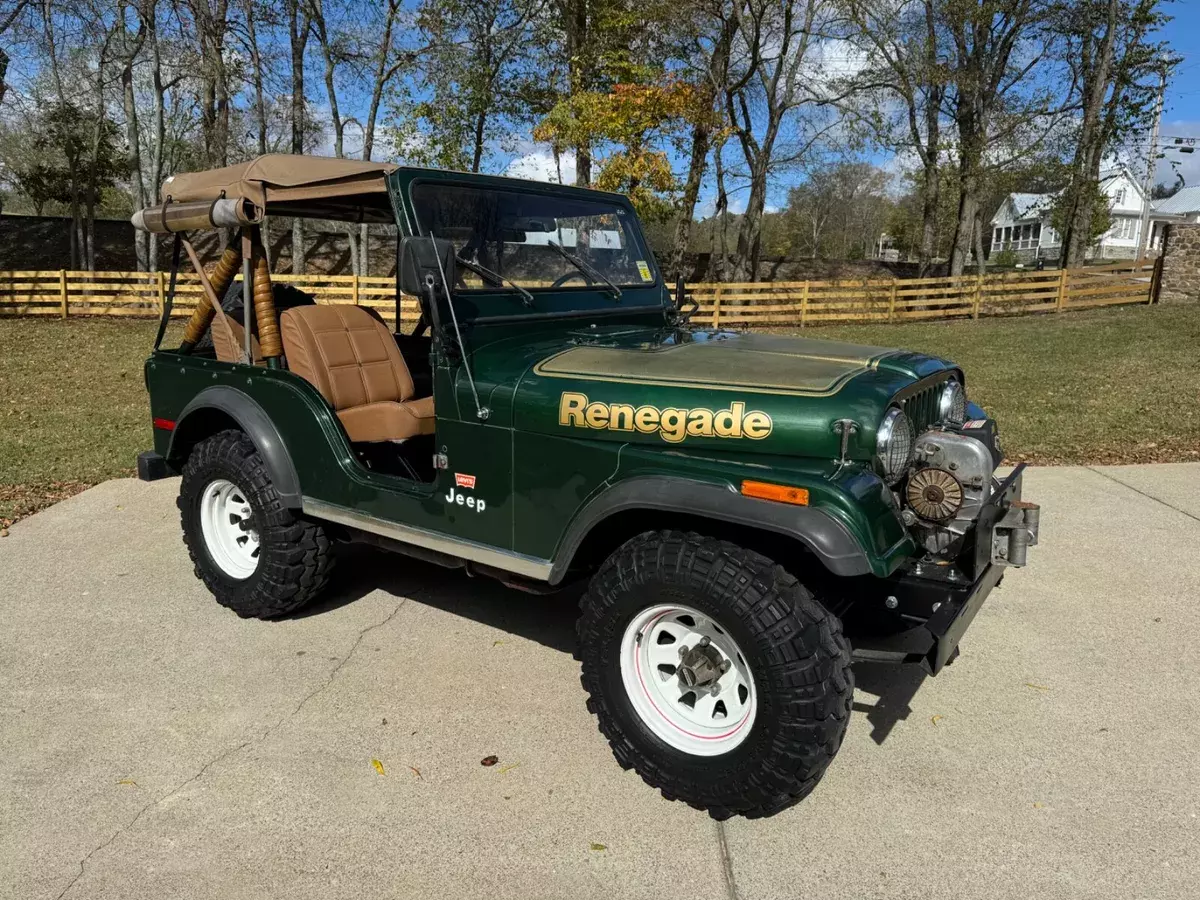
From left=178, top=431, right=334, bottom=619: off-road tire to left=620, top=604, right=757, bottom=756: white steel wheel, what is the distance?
5.88 ft

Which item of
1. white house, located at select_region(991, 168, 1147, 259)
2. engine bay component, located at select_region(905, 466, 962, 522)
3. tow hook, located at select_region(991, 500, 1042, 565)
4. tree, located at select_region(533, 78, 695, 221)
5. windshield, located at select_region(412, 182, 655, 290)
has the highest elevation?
white house, located at select_region(991, 168, 1147, 259)

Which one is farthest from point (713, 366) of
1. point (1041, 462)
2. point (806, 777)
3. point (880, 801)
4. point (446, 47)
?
point (446, 47)

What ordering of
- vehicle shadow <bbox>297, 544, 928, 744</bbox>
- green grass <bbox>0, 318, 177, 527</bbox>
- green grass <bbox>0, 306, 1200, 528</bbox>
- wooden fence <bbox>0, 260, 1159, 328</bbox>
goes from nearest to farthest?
vehicle shadow <bbox>297, 544, 928, 744</bbox>
green grass <bbox>0, 318, 177, 527</bbox>
green grass <bbox>0, 306, 1200, 528</bbox>
wooden fence <bbox>0, 260, 1159, 328</bbox>

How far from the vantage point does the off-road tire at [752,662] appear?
7.94ft

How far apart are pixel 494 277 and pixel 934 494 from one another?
1.83m

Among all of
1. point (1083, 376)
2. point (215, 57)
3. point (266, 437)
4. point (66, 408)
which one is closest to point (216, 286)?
point (266, 437)

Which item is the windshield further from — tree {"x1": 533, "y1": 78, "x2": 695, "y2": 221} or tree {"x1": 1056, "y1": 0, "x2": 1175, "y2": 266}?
tree {"x1": 1056, "y1": 0, "x2": 1175, "y2": 266}

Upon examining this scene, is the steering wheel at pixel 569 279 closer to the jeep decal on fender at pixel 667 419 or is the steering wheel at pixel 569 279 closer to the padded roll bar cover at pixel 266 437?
the jeep decal on fender at pixel 667 419

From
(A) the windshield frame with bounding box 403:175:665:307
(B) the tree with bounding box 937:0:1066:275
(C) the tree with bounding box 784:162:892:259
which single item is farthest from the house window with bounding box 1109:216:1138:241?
(A) the windshield frame with bounding box 403:175:665:307

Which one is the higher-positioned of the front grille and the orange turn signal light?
the front grille

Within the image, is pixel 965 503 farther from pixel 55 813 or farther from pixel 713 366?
pixel 55 813

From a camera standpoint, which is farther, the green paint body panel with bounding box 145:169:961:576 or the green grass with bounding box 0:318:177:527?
the green grass with bounding box 0:318:177:527

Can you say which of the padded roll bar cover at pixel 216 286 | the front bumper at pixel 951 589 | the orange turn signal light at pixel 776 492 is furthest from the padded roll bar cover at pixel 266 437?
the front bumper at pixel 951 589

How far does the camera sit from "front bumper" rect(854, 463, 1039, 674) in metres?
2.53
